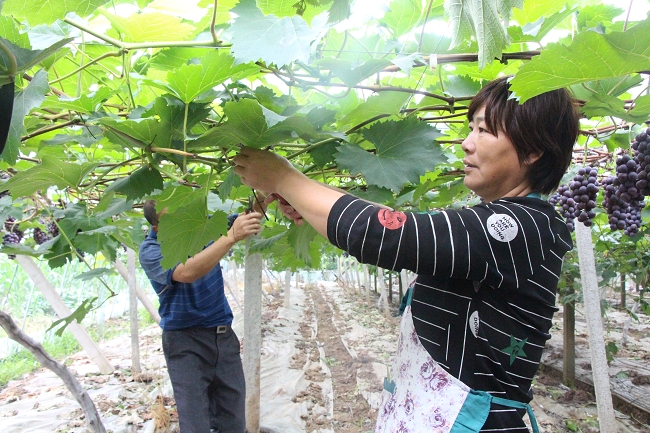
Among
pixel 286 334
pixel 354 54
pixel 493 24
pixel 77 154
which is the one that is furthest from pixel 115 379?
pixel 493 24

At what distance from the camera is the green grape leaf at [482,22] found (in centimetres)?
51

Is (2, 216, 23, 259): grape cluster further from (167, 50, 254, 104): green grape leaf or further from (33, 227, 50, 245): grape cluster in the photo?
(167, 50, 254, 104): green grape leaf

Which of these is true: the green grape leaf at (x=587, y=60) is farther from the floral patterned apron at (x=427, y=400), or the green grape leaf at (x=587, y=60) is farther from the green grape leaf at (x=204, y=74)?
the floral patterned apron at (x=427, y=400)

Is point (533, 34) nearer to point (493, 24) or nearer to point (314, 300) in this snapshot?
point (493, 24)

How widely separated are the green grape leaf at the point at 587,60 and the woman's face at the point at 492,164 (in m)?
0.21

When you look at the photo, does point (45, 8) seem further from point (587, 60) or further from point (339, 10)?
point (587, 60)

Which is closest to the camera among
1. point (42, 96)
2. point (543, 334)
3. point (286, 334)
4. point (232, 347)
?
point (42, 96)

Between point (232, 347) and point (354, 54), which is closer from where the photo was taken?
point (354, 54)

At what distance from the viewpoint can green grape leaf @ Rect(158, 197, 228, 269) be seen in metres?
1.03

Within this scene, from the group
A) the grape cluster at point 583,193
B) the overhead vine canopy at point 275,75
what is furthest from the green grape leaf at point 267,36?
the grape cluster at point 583,193

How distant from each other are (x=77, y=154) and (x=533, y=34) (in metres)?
1.24

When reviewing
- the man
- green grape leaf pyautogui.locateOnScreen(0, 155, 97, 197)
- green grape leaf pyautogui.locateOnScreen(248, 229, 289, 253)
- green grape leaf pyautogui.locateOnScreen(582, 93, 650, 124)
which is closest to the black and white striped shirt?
green grape leaf pyautogui.locateOnScreen(582, 93, 650, 124)

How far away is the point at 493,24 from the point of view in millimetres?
518

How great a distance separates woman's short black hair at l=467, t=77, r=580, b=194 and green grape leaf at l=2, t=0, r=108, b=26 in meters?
0.65
